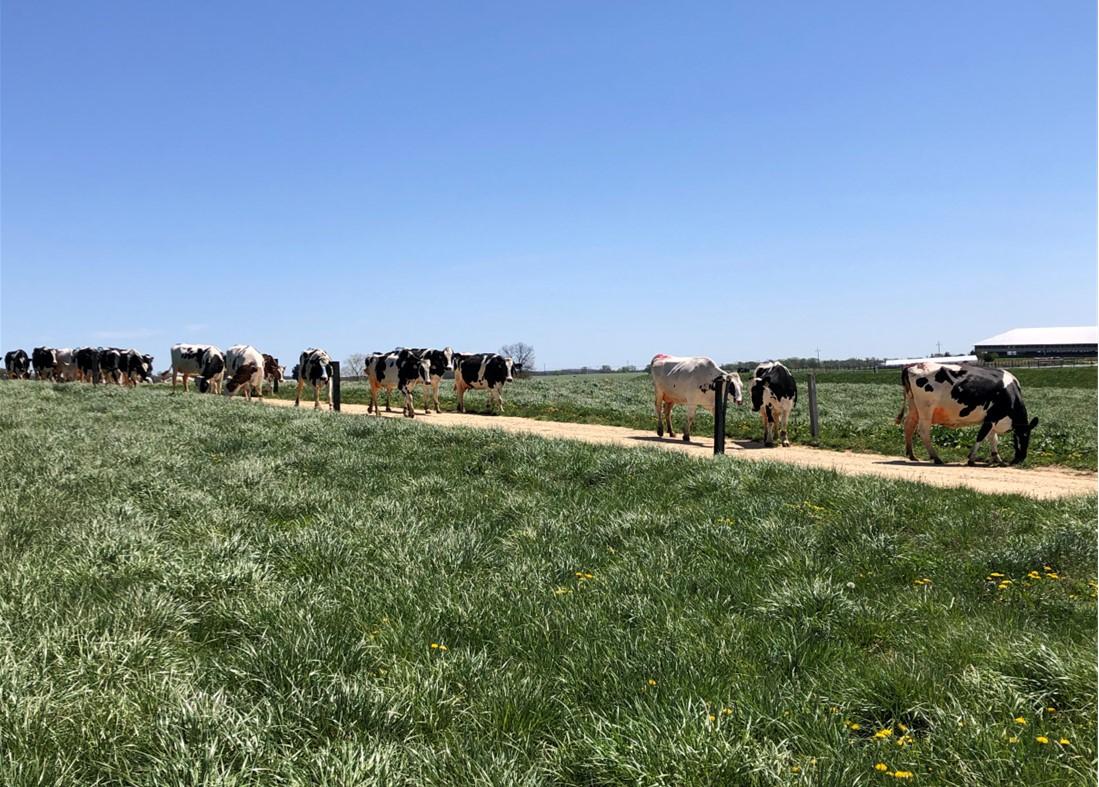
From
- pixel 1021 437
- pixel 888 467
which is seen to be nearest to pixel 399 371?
pixel 888 467

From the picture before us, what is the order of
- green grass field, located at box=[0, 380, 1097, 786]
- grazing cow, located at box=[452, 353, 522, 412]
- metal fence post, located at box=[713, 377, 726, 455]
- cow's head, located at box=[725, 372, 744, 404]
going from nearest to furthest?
green grass field, located at box=[0, 380, 1097, 786], metal fence post, located at box=[713, 377, 726, 455], cow's head, located at box=[725, 372, 744, 404], grazing cow, located at box=[452, 353, 522, 412]

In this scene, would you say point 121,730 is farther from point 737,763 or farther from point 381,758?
point 737,763

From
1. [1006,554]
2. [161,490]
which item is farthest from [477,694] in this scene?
[161,490]

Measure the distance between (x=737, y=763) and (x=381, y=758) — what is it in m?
1.52

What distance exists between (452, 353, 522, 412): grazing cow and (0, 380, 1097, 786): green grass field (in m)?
20.0

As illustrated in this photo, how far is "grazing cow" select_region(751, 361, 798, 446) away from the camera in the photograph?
62.7ft

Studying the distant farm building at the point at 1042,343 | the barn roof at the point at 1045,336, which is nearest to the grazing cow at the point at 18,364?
the distant farm building at the point at 1042,343

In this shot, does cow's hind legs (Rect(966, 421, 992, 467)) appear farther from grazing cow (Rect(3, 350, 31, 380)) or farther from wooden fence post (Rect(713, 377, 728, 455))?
grazing cow (Rect(3, 350, 31, 380))

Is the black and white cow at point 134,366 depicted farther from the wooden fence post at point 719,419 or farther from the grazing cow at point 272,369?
the wooden fence post at point 719,419

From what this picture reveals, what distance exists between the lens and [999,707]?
3.56m

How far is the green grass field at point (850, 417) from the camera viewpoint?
17.6 m

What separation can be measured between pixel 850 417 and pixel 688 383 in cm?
1116

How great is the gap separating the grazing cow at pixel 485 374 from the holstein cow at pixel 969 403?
51.6ft

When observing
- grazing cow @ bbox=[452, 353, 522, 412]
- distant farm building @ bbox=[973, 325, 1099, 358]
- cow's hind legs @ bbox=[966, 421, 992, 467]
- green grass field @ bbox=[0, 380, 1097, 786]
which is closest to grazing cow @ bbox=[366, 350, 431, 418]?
grazing cow @ bbox=[452, 353, 522, 412]
